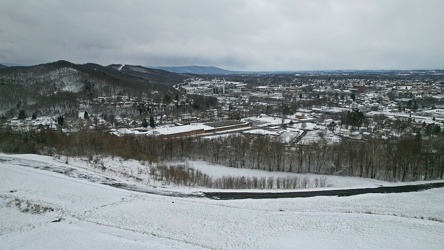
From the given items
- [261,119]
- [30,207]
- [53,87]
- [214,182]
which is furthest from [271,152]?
[53,87]

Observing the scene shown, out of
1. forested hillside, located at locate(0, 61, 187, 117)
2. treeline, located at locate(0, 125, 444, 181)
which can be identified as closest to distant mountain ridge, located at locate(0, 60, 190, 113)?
forested hillside, located at locate(0, 61, 187, 117)

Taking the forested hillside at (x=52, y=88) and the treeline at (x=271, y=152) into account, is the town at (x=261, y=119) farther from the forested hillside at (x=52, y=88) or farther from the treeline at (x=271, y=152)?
the treeline at (x=271, y=152)

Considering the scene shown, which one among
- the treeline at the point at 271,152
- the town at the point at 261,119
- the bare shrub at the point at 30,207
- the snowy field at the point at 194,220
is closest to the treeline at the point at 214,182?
the snowy field at the point at 194,220

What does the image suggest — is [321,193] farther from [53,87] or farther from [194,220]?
[53,87]

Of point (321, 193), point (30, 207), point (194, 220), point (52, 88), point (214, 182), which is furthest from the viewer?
point (52, 88)

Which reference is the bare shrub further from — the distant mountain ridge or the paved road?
the distant mountain ridge

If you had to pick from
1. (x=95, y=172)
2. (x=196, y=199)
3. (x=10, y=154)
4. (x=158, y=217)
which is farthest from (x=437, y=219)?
(x=10, y=154)
